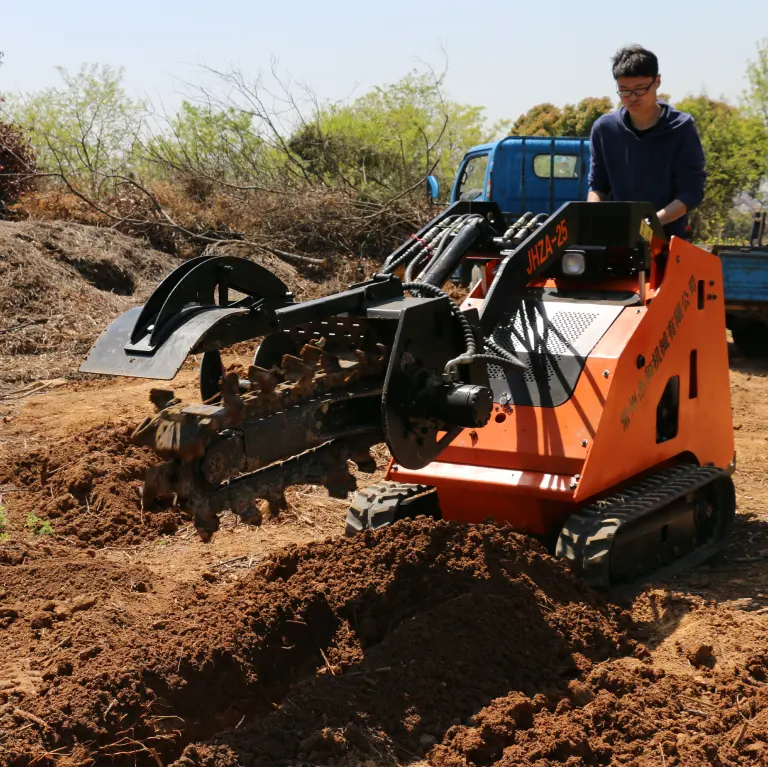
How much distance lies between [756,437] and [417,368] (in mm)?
5617

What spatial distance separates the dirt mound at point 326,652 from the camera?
329cm

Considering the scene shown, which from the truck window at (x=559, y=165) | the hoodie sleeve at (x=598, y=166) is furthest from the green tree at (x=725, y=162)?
the hoodie sleeve at (x=598, y=166)

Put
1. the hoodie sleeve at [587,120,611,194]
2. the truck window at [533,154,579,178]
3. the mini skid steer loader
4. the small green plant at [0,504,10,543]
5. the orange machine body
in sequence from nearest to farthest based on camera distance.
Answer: the mini skid steer loader
the orange machine body
the hoodie sleeve at [587,120,611,194]
the small green plant at [0,504,10,543]
the truck window at [533,154,579,178]

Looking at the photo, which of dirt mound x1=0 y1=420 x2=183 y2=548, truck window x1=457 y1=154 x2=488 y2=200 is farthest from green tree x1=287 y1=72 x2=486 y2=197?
dirt mound x1=0 y1=420 x2=183 y2=548

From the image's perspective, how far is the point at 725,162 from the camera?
932 inches

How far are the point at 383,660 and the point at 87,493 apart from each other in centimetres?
326

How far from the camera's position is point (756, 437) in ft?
27.5

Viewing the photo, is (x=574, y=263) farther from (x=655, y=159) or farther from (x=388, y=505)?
(x=388, y=505)

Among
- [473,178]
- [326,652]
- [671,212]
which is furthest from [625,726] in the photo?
[473,178]

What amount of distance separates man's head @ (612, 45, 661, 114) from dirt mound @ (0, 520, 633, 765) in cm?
244

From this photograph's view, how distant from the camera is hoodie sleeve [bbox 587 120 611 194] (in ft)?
18.2

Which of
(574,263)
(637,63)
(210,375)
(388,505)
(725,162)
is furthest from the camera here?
(725,162)

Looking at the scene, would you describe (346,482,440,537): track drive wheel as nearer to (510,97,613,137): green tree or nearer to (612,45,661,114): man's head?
(612,45,661,114): man's head

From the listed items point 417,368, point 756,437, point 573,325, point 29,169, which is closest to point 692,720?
point 417,368
